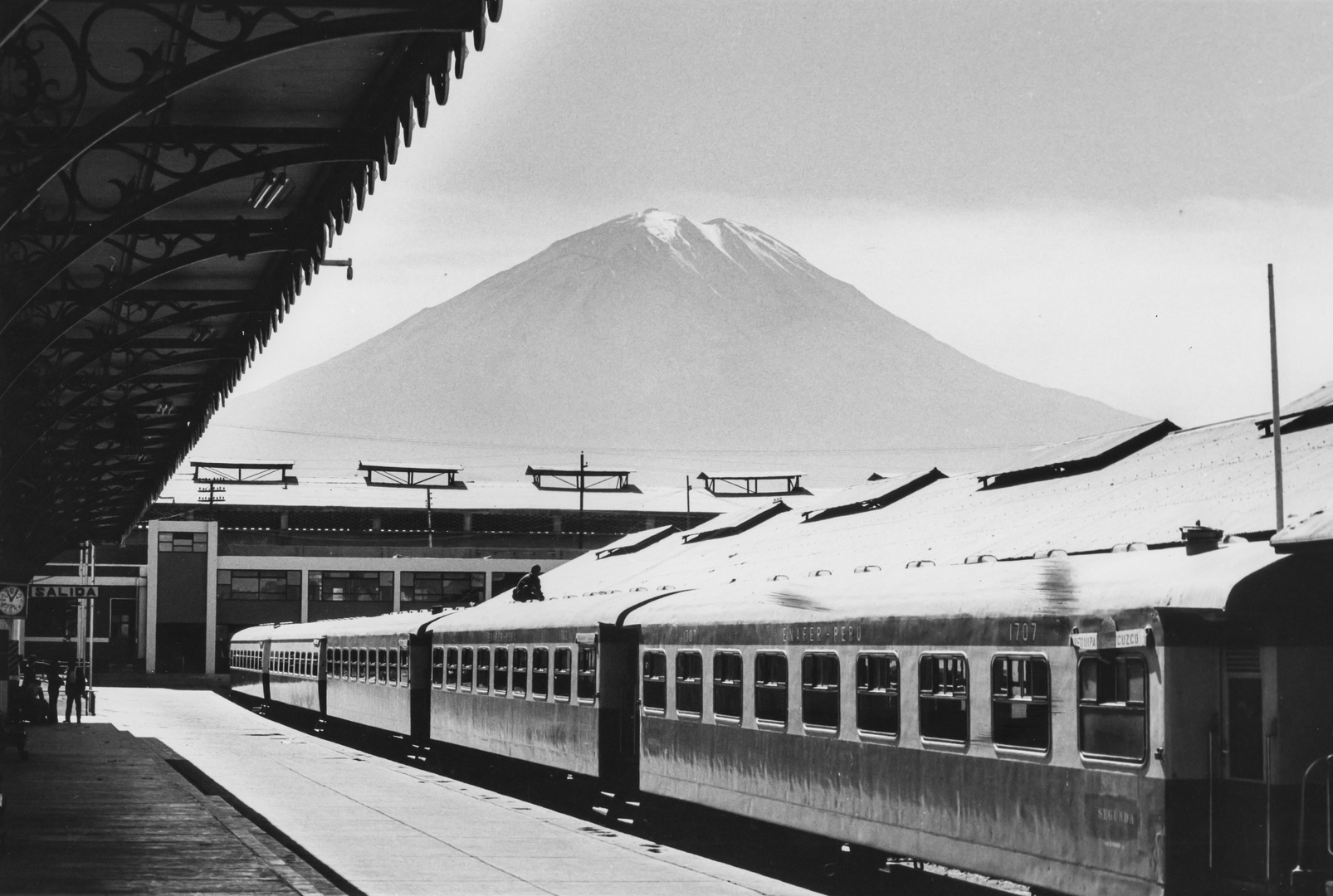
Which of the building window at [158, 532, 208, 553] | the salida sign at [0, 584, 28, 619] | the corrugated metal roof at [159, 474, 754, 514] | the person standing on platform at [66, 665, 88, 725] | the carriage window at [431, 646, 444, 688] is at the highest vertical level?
the corrugated metal roof at [159, 474, 754, 514]

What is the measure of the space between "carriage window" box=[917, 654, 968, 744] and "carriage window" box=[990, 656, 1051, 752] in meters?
0.42

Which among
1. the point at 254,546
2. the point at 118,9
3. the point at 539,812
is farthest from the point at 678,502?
the point at 118,9

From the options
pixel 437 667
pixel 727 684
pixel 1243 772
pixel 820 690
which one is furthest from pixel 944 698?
pixel 437 667

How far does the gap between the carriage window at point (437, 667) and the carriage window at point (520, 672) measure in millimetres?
5384

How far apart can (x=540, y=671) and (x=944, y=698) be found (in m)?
11.1

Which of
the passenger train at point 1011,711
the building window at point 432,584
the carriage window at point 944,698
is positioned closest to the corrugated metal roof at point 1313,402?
the passenger train at point 1011,711

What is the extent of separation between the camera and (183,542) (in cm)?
8256

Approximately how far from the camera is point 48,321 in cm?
1548

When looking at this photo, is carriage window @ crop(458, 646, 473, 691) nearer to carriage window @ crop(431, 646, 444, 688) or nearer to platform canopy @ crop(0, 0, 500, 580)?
carriage window @ crop(431, 646, 444, 688)

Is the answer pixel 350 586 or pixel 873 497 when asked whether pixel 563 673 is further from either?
pixel 350 586

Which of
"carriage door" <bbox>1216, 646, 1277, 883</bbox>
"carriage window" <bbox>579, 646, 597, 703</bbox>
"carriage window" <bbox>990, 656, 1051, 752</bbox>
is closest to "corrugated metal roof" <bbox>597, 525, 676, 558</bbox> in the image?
"carriage window" <bbox>579, 646, 597, 703</bbox>

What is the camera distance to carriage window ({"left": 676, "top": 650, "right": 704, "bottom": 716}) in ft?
58.7

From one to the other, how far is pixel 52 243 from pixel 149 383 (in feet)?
30.1

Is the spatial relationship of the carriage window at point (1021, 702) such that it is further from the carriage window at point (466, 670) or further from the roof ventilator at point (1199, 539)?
the carriage window at point (466, 670)
